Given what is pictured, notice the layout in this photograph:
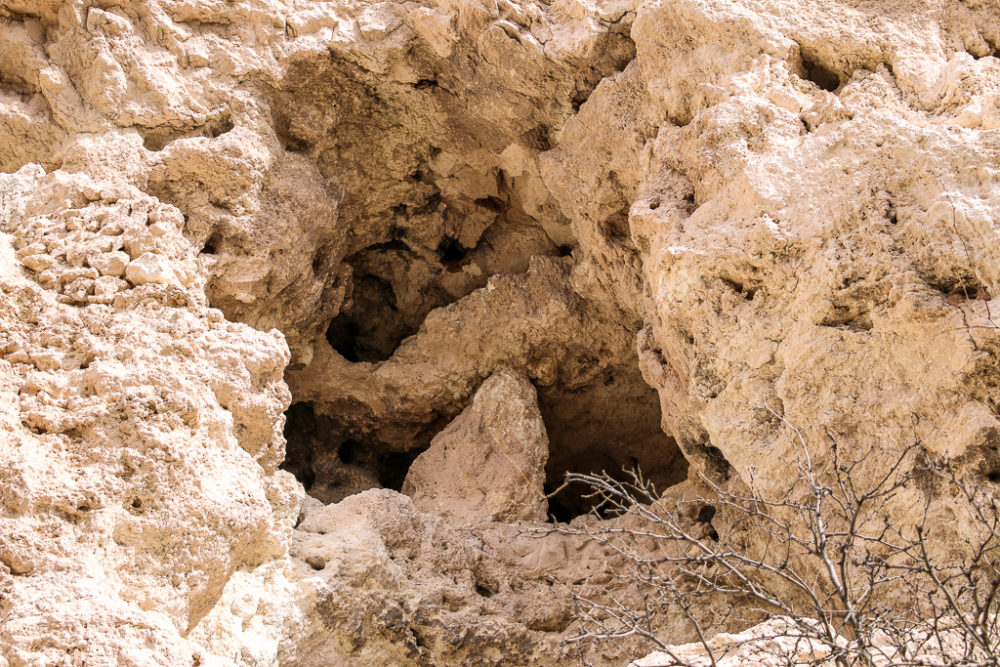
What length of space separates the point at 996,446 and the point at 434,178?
3.02 meters

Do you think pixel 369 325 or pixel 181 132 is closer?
pixel 181 132

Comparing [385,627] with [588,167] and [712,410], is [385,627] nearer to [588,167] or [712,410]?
[712,410]

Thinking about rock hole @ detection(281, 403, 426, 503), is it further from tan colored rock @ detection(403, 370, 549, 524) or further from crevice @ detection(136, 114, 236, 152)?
crevice @ detection(136, 114, 236, 152)

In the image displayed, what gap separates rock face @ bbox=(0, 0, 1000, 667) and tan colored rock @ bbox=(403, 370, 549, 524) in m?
0.02

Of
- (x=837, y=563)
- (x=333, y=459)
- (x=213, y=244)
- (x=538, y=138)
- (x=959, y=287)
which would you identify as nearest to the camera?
(x=837, y=563)

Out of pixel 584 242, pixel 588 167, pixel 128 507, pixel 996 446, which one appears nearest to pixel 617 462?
pixel 584 242

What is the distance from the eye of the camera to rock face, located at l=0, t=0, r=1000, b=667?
304cm

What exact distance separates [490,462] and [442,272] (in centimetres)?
126

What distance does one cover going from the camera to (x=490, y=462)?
4602mm

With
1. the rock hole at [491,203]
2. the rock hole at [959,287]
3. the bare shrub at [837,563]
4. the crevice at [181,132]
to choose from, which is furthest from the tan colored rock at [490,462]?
the rock hole at [959,287]

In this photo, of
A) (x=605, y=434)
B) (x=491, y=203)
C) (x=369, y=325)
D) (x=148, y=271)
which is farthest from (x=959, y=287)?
(x=369, y=325)

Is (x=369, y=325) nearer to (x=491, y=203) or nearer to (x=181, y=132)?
(x=491, y=203)

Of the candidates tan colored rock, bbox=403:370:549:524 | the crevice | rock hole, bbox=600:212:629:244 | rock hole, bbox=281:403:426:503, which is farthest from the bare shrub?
the crevice

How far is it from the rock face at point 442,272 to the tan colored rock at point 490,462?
2 centimetres
